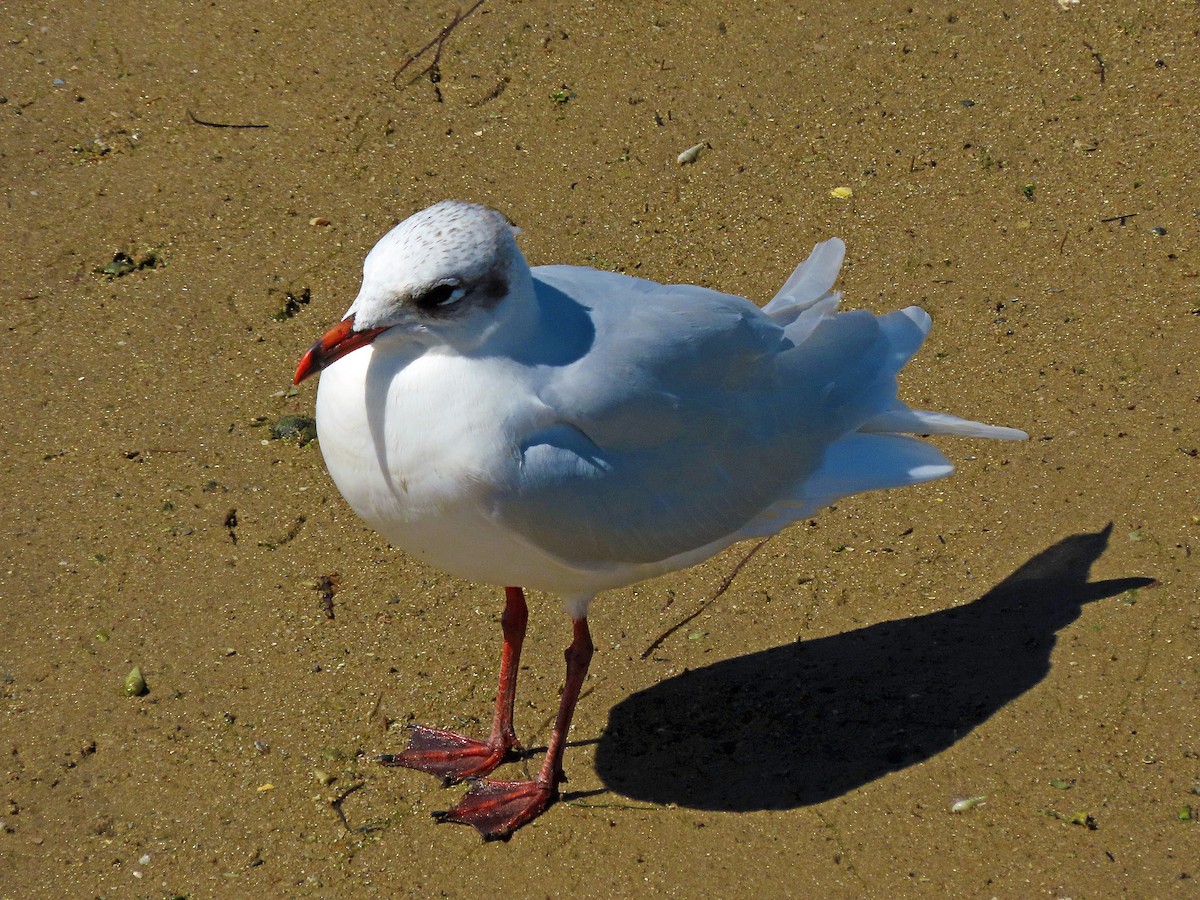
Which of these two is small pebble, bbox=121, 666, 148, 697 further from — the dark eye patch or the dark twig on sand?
the dark twig on sand

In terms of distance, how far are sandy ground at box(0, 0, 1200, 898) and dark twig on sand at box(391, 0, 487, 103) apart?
0.05 metres

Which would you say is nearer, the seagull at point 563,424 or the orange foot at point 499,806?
the seagull at point 563,424

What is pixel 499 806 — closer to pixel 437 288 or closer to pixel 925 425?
pixel 437 288

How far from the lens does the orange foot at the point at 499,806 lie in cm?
397

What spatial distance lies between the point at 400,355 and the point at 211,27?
4164 millimetres

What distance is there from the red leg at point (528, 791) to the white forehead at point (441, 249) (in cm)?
126

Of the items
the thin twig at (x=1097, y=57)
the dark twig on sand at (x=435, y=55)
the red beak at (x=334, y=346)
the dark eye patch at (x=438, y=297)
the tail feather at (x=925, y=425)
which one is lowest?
the tail feather at (x=925, y=425)

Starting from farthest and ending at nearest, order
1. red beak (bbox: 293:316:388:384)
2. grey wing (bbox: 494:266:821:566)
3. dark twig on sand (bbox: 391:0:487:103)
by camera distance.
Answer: dark twig on sand (bbox: 391:0:487:103), grey wing (bbox: 494:266:821:566), red beak (bbox: 293:316:388:384)

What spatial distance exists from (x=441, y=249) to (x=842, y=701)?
203cm

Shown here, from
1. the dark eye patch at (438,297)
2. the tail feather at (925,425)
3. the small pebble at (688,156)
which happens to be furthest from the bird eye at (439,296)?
the small pebble at (688,156)

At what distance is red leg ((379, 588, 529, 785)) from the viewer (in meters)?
4.18

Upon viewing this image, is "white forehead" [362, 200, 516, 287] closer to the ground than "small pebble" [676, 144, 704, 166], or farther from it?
farther from it

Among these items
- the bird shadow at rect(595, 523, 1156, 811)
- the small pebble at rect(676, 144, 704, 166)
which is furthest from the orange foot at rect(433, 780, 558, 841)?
the small pebble at rect(676, 144, 704, 166)

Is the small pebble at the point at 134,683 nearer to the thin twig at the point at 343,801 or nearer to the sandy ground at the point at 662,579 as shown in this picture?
the sandy ground at the point at 662,579
